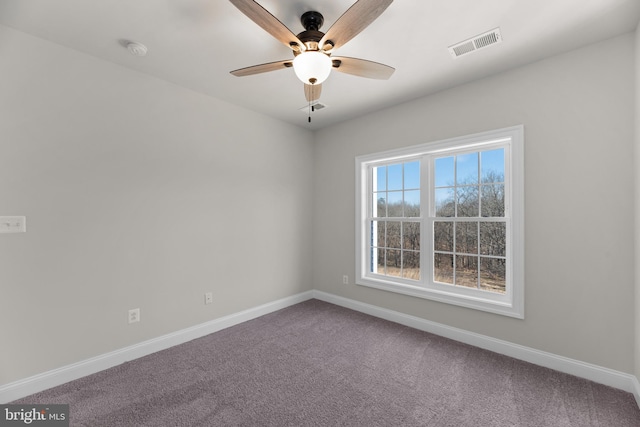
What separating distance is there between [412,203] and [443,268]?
2.79 feet

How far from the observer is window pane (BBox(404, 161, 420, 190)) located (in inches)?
131

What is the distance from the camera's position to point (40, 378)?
2041mm

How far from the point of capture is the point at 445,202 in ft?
10.3

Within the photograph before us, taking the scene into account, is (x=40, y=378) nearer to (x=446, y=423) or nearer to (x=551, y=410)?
(x=446, y=423)

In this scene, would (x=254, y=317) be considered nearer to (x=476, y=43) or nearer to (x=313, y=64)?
(x=313, y=64)

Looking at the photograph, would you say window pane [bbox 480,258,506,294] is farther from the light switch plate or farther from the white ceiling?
the light switch plate

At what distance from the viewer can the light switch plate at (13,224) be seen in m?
1.94

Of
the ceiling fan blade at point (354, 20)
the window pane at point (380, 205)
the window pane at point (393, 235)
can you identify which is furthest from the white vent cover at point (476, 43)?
the window pane at point (393, 235)

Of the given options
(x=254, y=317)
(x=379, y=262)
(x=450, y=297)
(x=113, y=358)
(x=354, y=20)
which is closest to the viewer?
(x=354, y=20)

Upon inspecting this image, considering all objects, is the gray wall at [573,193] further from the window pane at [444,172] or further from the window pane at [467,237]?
the window pane at [467,237]

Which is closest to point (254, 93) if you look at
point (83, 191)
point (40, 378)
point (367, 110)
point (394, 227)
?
point (367, 110)

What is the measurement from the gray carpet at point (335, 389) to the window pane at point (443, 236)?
1.00m

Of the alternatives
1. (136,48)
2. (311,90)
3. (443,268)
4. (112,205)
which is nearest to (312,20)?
(311,90)

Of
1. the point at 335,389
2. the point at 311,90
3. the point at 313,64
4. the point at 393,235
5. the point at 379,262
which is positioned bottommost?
the point at 335,389
